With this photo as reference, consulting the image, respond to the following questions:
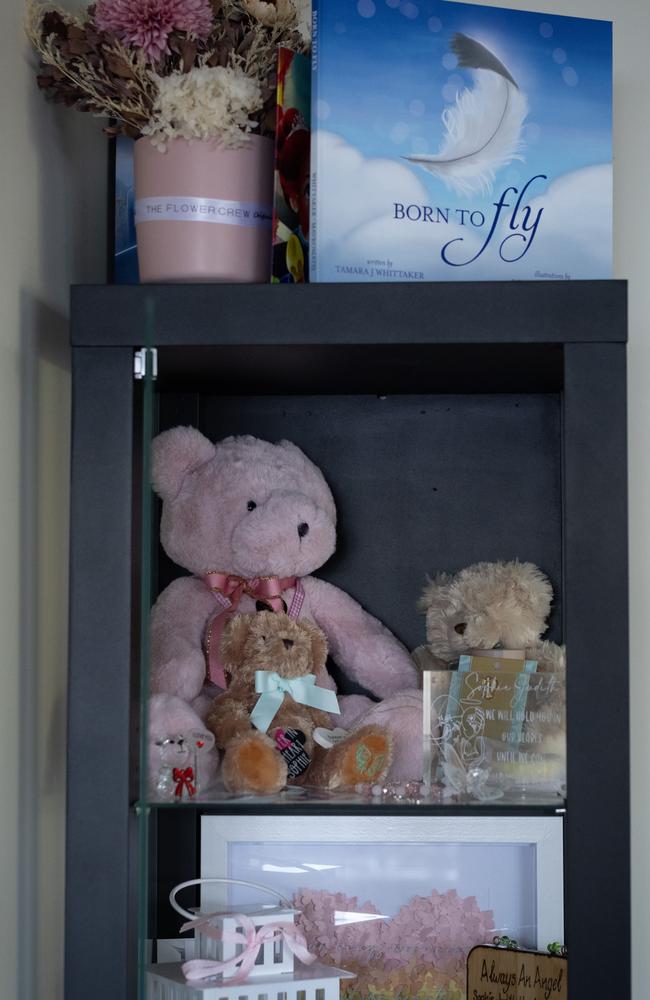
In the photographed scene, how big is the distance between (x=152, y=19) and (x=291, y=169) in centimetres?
21

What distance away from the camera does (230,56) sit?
4.01 feet

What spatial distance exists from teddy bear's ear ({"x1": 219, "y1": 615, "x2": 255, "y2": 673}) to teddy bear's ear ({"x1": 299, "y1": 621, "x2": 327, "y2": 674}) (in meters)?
0.07

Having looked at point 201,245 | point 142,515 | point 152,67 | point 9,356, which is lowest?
point 142,515

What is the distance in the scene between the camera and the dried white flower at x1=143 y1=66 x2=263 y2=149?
1180 mm


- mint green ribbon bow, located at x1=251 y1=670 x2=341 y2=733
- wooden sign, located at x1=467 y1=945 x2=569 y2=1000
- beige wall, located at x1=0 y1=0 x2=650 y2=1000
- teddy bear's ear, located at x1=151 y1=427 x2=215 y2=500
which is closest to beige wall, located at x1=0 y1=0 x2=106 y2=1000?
beige wall, located at x1=0 y1=0 x2=650 y2=1000

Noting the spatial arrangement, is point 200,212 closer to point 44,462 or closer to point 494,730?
point 44,462

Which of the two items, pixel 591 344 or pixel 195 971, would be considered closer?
pixel 591 344

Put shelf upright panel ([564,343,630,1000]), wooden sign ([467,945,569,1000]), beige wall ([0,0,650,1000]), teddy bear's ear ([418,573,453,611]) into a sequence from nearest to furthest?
shelf upright panel ([564,343,630,1000]) → beige wall ([0,0,650,1000]) → wooden sign ([467,945,569,1000]) → teddy bear's ear ([418,573,453,611])

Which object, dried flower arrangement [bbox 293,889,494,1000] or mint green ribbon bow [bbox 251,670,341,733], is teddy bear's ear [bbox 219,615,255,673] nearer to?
mint green ribbon bow [bbox 251,670,341,733]

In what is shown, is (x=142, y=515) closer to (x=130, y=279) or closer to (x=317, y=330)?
(x=317, y=330)

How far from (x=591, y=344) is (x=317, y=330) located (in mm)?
275

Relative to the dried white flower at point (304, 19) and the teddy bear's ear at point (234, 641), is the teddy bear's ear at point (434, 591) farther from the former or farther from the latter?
the dried white flower at point (304, 19)

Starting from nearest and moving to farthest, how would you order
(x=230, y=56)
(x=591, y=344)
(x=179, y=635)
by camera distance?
(x=591, y=344)
(x=230, y=56)
(x=179, y=635)

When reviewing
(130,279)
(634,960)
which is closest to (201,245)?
(130,279)
